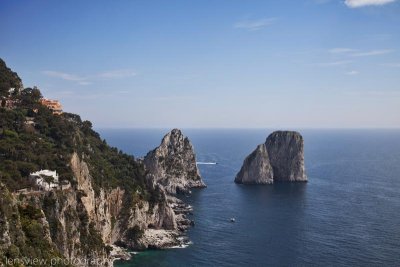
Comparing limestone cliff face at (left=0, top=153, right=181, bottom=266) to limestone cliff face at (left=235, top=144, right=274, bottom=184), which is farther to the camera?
limestone cliff face at (left=235, top=144, right=274, bottom=184)

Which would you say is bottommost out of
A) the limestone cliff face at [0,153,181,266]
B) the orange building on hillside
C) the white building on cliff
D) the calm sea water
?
the calm sea water

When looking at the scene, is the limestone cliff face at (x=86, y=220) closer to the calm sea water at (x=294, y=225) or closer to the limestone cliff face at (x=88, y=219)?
the limestone cliff face at (x=88, y=219)

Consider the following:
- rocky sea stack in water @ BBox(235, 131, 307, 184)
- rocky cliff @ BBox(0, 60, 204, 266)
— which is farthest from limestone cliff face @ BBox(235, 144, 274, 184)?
rocky cliff @ BBox(0, 60, 204, 266)

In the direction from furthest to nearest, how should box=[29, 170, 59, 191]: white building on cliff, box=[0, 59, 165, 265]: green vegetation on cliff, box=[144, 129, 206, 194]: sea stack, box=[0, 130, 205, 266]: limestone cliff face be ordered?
1. box=[144, 129, 206, 194]: sea stack
2. box=[29, 170, 59, 191]: white building on cliff
3. box=[0, 59, 165, 265]: green vegetation on cliff
4. box=[0, 130, 205, 266]: limestone cliff face

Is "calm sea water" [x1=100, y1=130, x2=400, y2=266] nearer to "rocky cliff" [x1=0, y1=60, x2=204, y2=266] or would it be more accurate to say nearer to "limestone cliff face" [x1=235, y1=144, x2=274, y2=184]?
"limestone cliff face" [x1=235, y1=144, x2=274, y2=184]

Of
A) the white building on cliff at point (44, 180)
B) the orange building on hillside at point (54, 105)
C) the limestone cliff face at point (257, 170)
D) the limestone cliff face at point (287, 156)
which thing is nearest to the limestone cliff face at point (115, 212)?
the white building on cliff at point (44, 180)

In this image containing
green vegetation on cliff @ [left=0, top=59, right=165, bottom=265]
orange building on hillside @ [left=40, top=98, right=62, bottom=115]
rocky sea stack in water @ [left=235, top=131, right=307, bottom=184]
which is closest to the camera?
green vegetation on cliff @ [left=0, top=59, right=165, bottom=265]

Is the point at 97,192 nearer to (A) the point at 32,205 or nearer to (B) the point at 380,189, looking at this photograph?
(A) the point at 32,205

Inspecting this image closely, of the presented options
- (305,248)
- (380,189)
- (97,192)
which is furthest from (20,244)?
(380,189)
